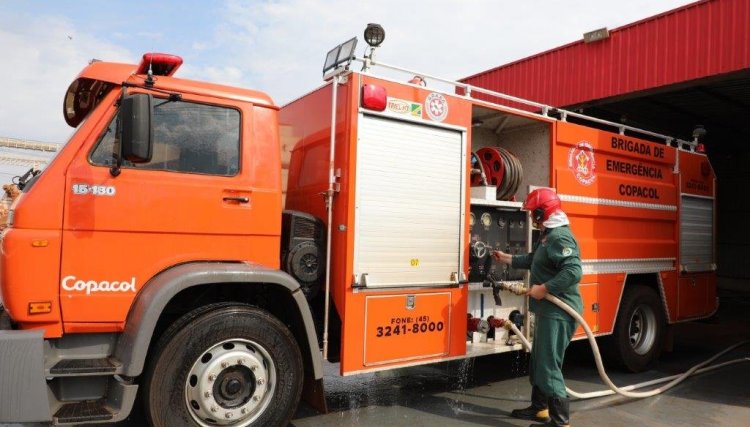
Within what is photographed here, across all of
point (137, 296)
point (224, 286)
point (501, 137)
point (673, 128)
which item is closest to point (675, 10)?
point (501, 137)

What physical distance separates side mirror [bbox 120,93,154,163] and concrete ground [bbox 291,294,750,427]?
2510 mm

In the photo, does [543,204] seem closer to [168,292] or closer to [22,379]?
[168,292]

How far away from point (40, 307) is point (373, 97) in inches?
103

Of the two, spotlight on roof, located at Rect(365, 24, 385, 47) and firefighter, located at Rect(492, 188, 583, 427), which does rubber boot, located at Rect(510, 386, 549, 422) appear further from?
spotlight on roof, located at Rect(365, 24, 385, 47)

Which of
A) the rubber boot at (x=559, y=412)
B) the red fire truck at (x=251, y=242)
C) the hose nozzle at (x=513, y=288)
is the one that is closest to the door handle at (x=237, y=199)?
the red fire truck at (x=251, y=242)

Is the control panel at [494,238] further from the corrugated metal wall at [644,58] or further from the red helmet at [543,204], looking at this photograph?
the corrugated metal wall at [644,58]

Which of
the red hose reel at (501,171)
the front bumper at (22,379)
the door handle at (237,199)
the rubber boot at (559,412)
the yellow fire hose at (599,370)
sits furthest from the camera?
the red hose reel at (501,171)

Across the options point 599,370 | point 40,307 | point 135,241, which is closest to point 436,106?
point 135,241

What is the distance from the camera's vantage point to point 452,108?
4746mm

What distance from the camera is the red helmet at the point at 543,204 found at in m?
4.56

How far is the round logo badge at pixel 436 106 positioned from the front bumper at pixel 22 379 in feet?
10.6

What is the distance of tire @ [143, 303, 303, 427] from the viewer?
3.32 m

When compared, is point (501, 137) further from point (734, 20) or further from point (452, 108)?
point (734, 20)

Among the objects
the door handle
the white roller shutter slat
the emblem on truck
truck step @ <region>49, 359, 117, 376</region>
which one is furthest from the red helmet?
truck step @ <region>49, 359, 117, 376</region>
